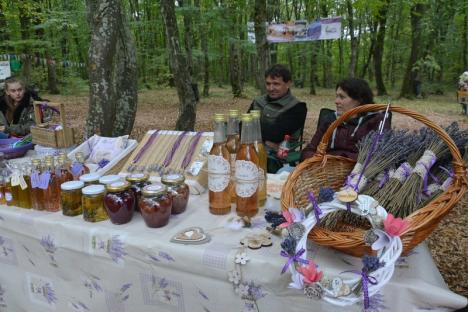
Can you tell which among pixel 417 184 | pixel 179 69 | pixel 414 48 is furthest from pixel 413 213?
pixel 414 48

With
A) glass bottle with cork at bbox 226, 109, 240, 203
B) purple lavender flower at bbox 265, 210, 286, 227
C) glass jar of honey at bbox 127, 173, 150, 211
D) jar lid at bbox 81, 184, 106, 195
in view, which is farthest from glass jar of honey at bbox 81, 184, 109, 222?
purple lavender flower at bbox 265, 210, 286, 227

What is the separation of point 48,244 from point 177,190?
0.52m

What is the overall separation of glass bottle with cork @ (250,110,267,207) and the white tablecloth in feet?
0.54

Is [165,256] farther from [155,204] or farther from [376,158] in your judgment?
[376,158]

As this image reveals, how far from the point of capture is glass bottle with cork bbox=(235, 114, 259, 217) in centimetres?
115

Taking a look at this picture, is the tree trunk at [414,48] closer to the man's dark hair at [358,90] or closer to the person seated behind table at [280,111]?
the person seated behind table at [280,111]

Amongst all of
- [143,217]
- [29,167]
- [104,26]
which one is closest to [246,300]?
[143,217]

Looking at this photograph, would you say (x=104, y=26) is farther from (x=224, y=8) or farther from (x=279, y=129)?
(x=224, y=8)

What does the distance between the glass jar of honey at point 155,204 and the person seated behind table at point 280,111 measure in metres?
1.68

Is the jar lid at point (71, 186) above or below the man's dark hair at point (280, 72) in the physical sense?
below

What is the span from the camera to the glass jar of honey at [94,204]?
4.00 feet

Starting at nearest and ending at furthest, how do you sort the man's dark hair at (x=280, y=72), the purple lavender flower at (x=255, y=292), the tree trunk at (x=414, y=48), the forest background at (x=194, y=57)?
the purple lavender flower at (x=255, y=292), the man's dark hair at (x=280, y=72), the forest background at (x=194, y=57), the tree trunk at (x=414, y=48)

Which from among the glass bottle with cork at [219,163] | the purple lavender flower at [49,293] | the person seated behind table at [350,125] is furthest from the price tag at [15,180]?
the person seated behind table at [350,125]

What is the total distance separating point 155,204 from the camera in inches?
45.9
